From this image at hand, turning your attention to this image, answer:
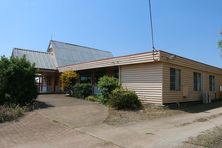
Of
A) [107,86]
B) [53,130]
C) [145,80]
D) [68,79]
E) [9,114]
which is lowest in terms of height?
[53,130]

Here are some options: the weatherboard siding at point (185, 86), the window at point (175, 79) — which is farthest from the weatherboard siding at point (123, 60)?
the window at point (175, 79)

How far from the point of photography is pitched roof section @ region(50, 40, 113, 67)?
2792cm

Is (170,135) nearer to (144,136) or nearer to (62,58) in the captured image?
(144,136)

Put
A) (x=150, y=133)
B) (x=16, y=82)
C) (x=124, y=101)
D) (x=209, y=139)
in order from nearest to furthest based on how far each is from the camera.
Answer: (x=209, y=139), (x=150, y=133), (x=124, y=101), (x=16, y=82)

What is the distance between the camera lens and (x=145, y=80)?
15594 millimetres

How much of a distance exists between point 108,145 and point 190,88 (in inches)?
508

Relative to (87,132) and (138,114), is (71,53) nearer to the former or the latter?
(138,114)

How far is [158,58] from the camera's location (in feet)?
47.1

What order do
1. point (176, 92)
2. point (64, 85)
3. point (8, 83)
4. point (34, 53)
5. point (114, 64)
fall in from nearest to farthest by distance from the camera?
point (8, 83) < point (176, 92) < point (114, 64) < point (64, 85) < point (34, 53)

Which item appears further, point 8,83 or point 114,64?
point 114,64

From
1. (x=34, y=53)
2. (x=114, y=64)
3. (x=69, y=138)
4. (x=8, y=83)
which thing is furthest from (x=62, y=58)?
(x=69, y=138)

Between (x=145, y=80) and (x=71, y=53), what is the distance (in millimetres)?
16206

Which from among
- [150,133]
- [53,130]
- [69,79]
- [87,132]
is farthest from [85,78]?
[150,133]

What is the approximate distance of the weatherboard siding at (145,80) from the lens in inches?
586
